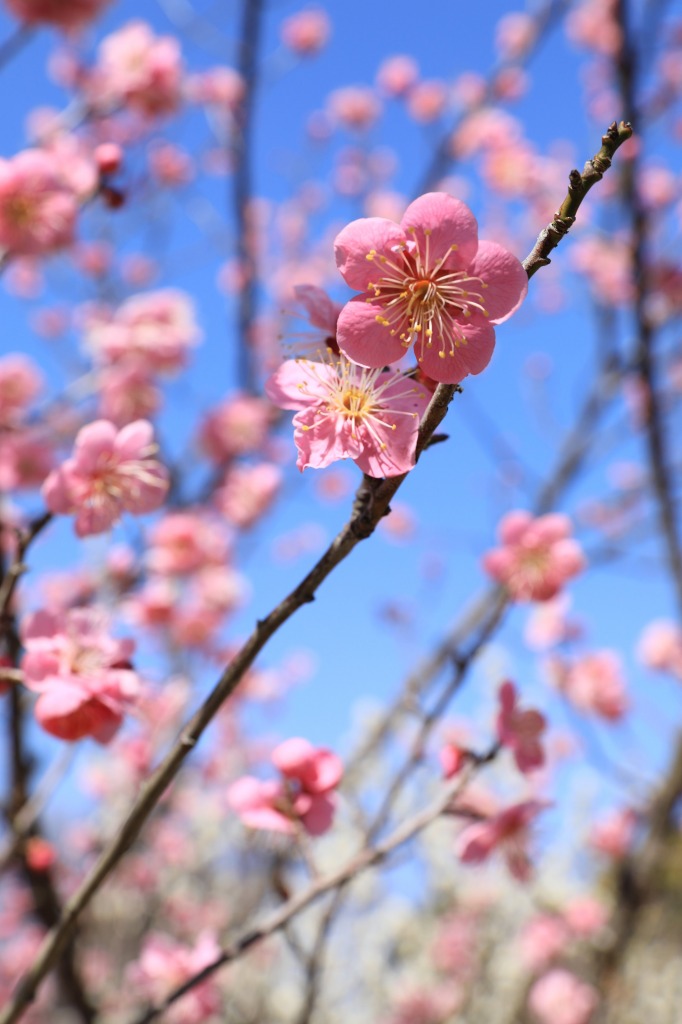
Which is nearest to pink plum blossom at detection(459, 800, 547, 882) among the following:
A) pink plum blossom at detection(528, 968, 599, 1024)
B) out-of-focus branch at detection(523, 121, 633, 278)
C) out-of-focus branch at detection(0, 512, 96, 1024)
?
out-of-focus branch at detection(0, 512, 96, 1024)

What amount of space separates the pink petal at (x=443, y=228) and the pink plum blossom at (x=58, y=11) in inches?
123

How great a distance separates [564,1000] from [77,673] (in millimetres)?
3949

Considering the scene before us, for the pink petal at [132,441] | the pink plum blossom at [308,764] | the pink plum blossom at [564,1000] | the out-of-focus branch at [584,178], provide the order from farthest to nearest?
the pink plum blossom at [564,1000] < the pink petal at [132,441] < the pink plum blossom at [308,764] < the out-of-focus branch at [584,178]

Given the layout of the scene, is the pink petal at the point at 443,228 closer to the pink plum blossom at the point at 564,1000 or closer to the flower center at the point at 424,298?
the flower center at the point at 424,298

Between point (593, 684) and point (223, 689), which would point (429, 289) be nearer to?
point (223, 689)

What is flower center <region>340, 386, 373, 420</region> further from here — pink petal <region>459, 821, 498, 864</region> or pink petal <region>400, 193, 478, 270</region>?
pink petal <region>459, 821, 498, 864</region>

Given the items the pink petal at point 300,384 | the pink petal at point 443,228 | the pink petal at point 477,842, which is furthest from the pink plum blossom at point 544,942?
the pink petal at point 443,228

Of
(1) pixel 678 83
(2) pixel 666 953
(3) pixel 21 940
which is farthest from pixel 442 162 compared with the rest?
(2) pixel 666 953

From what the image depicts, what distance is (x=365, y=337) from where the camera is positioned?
875mm

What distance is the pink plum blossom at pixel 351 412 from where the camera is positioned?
864mm

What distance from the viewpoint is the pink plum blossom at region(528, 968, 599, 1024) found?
4062 millimetres

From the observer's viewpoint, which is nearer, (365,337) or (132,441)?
(365,337)

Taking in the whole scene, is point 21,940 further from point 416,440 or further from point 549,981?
point 416,440

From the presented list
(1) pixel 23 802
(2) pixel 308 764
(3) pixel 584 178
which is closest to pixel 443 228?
(3) pixel 584 178
